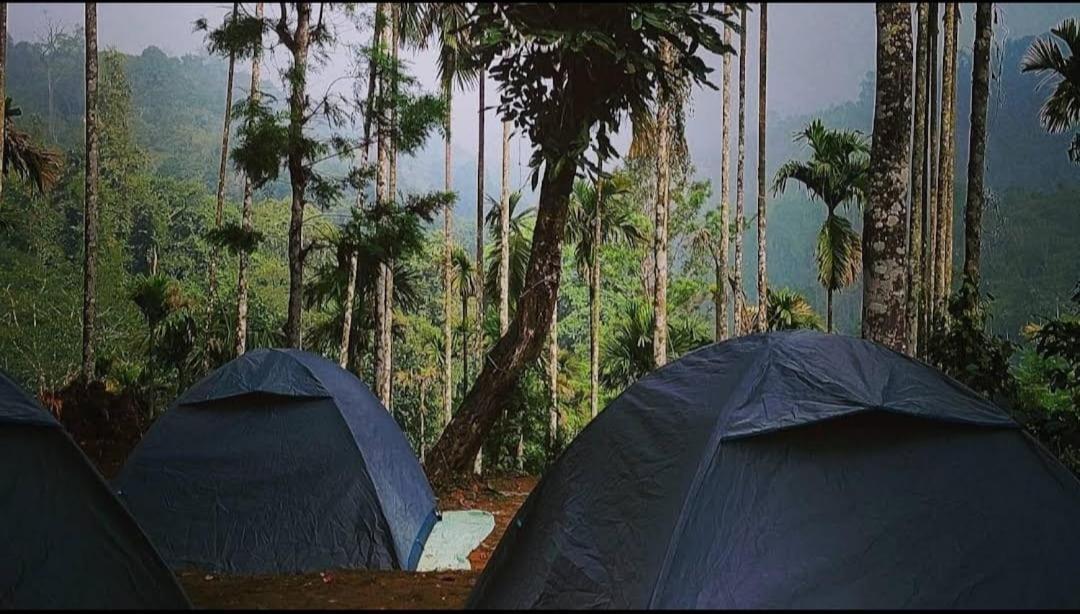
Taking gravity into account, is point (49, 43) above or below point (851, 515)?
above

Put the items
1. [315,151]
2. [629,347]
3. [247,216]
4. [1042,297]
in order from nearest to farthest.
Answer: [315,151]
[247,216]
[629,347]
[1042,297]

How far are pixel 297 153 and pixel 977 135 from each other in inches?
284

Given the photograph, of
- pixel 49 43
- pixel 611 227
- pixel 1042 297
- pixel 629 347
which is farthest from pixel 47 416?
pixel 49 43

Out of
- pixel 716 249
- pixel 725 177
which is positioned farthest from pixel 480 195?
pixel 716 249

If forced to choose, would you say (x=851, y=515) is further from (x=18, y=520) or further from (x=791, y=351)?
(x=18, y=520)

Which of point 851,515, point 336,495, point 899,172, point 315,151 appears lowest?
point 336,495

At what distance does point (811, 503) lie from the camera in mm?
3352

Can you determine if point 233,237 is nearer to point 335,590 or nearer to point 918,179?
point 335,590

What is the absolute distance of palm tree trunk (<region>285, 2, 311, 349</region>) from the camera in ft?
27.7

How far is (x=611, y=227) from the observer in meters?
18.6

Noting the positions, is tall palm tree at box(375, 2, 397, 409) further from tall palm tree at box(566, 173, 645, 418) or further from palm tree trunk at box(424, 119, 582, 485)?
tall palm tree at box(566, 173, 645, 418)

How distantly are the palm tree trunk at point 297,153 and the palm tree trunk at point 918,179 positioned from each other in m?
7.22

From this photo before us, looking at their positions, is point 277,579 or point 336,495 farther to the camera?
point 336,495

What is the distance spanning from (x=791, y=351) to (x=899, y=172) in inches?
95.4
